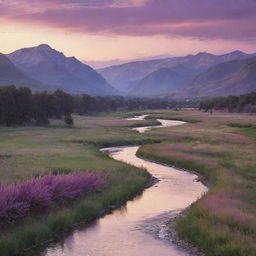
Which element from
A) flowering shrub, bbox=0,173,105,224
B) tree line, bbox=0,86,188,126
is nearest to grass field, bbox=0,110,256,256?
flowering shrub, bbox=0,173,105,224

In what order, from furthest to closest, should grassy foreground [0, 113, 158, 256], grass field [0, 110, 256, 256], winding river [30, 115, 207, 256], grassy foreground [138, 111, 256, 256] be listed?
grassy foreground [0, 113, 158, 256], grass field [0, 110, 256, 256], winding river [30, 115, 207, 256], grassy foreground [138, 111, 256, 256]

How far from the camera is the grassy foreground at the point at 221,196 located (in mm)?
26188

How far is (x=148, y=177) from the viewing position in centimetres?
4894

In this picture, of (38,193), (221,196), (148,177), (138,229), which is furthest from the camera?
(148,177)

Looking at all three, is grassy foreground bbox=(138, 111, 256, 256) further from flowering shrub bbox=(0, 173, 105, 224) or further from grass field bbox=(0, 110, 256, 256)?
flowering shrub bbox=(0, 173, 105, 224)

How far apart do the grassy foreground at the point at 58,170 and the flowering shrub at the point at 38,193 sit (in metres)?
0.60

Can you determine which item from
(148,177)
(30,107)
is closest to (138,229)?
(148,177)

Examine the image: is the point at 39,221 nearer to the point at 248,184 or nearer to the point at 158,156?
the point at 248,184

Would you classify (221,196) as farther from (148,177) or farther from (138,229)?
(148,177)

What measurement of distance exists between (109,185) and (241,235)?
17.6 meters

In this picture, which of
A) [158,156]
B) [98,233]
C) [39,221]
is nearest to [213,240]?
[98,233]

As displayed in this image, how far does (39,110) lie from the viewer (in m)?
118

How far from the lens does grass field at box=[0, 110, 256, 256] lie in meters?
27.2

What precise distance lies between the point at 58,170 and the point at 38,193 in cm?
1184
